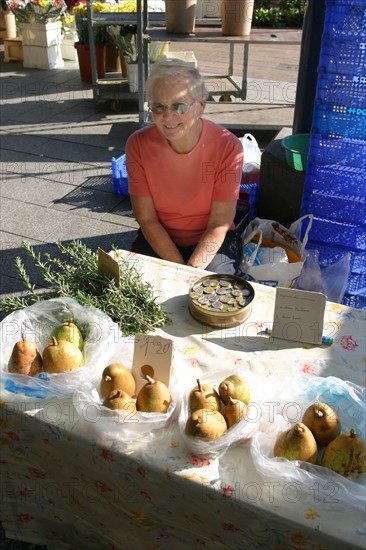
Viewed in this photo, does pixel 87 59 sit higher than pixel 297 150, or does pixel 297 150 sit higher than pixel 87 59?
pixel 87 59

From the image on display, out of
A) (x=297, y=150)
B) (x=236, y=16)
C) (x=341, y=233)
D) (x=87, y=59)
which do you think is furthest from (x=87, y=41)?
(x=341, y=233)

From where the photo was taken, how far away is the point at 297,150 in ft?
11.5

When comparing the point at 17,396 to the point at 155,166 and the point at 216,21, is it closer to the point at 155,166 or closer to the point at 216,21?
the point at 155,166

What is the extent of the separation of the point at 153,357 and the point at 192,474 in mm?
302

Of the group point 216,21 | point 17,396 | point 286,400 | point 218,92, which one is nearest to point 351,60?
point 286,400

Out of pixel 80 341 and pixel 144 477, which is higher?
pixel 80 341

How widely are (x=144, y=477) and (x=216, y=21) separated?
492 centimetres

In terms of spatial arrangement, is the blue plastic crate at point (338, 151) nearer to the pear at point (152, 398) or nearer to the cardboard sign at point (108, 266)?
the cardboard sign at point (108, 266)

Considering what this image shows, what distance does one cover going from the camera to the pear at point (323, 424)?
4.02ft

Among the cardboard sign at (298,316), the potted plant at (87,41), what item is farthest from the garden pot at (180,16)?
the cardboard sign at (298,316)

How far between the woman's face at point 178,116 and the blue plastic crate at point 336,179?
0.82m

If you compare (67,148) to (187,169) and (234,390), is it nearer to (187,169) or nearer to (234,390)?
(187,169)

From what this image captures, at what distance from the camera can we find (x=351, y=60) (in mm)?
2559

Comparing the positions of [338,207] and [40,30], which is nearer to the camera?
[338,207]
